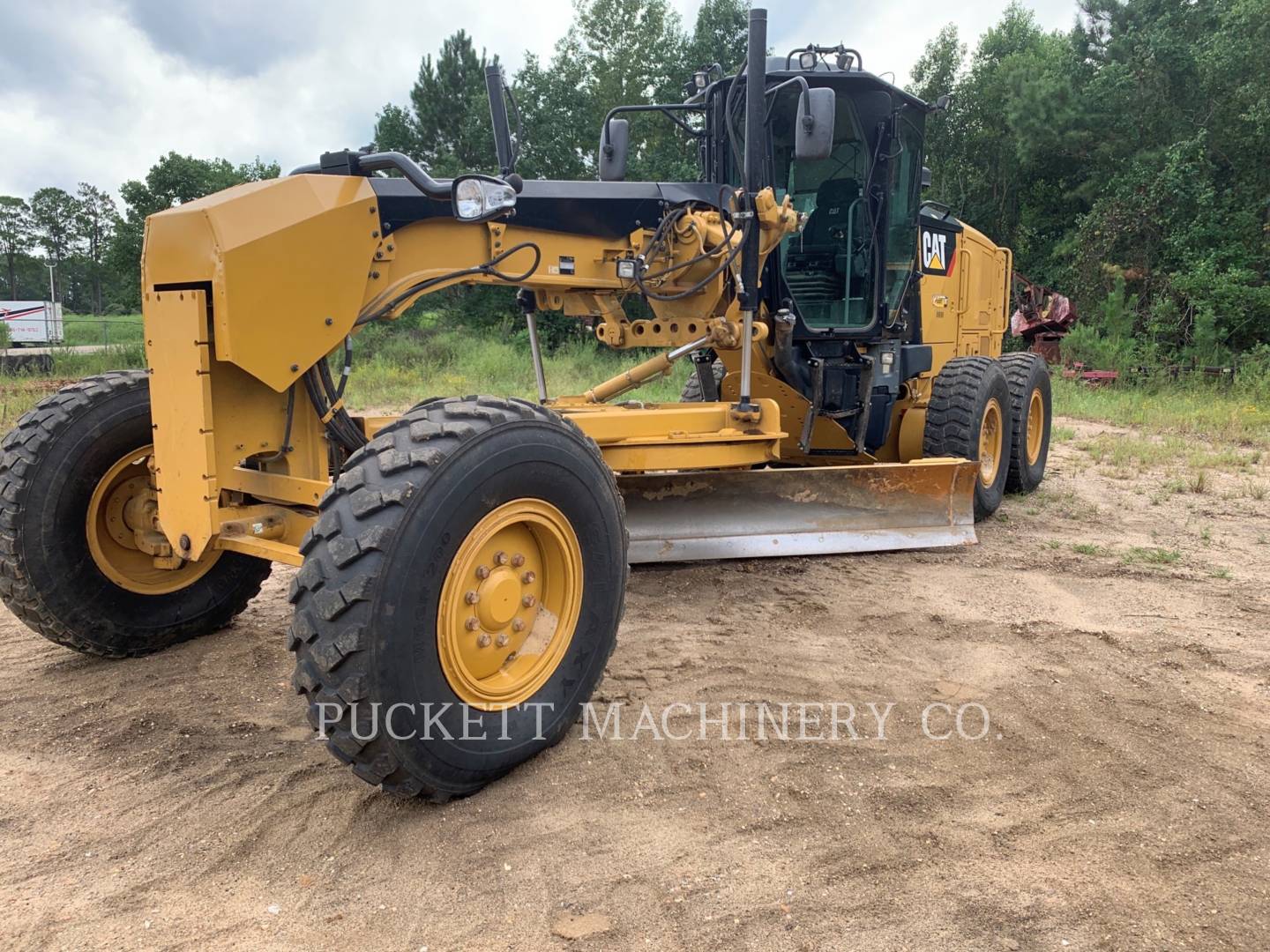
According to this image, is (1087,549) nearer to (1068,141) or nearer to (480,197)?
(480,197)

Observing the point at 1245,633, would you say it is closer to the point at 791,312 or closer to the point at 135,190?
the point at 791,312

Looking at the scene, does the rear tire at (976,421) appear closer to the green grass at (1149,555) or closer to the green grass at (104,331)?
the green grass at (1149,555)

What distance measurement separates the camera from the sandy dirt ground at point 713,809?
2.31 meters

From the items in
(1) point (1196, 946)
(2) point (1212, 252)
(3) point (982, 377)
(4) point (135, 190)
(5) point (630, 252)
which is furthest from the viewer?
(4) point (135, 190)

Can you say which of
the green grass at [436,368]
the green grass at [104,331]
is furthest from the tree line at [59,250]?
the green grass at [436,368]

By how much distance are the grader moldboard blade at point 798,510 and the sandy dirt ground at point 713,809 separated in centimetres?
56

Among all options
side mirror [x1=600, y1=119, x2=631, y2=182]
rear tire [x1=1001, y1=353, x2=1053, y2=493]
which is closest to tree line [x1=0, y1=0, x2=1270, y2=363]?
rear tire [x1=1001, y1=353, x2=1053, y2=493]

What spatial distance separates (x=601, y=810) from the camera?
2797 millimetres

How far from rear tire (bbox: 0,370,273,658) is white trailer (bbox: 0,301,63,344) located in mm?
35693

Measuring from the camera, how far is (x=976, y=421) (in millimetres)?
6113

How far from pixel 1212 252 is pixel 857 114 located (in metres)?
17.4

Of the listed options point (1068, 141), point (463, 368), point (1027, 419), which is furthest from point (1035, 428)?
point (1068, 141)

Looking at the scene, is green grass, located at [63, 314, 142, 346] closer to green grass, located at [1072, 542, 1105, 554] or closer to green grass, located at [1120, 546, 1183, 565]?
green grass, located at [1072, 542, 1105, 554]

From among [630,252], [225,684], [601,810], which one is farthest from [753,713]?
[630,252]
